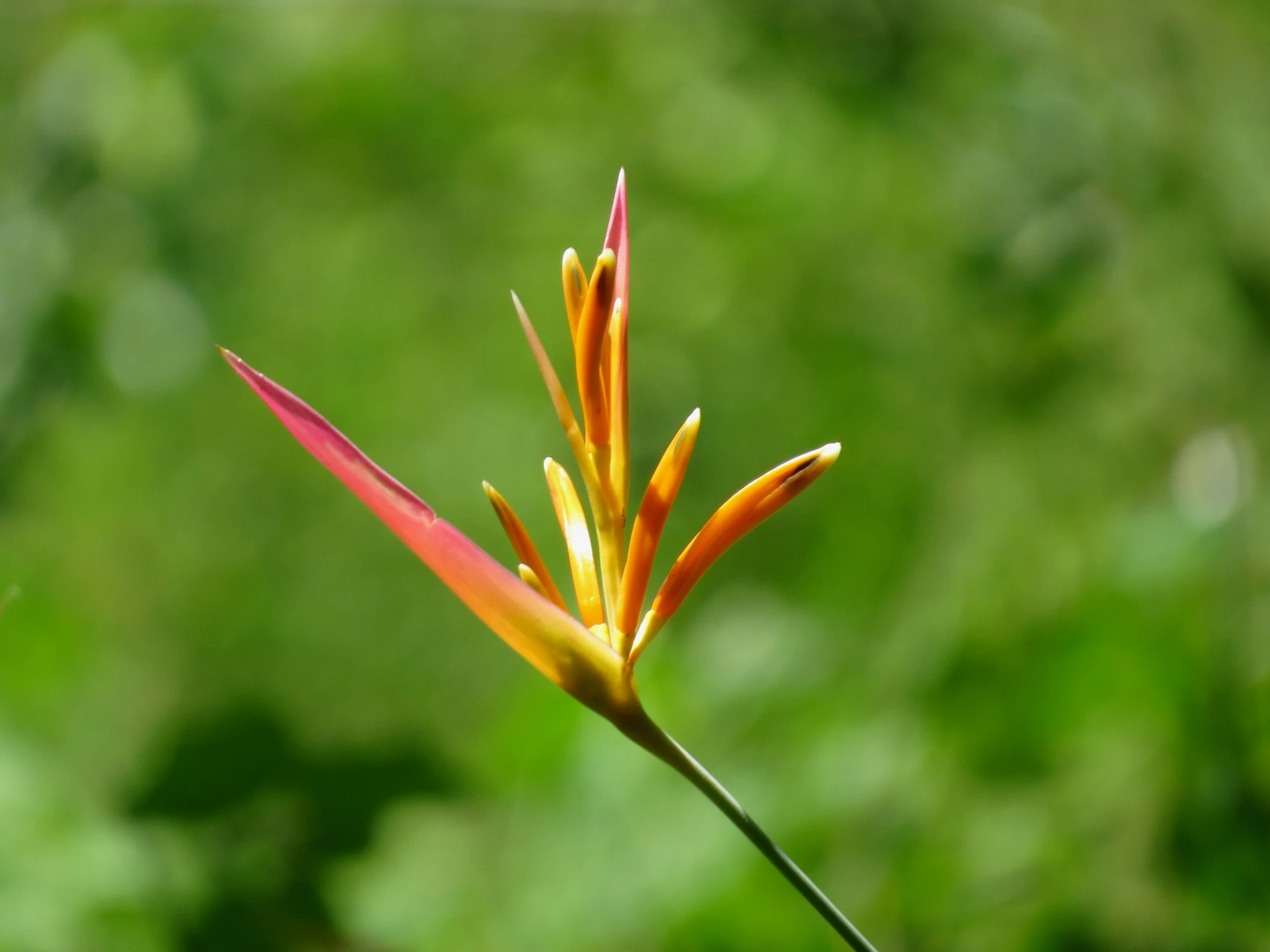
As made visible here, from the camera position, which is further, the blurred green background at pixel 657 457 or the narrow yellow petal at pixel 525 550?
the blurred green background at pixel 657 457

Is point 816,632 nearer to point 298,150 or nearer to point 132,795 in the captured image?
point 132,795

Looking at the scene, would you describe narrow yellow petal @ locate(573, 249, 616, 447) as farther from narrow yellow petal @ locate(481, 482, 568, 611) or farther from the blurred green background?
the blurred green background

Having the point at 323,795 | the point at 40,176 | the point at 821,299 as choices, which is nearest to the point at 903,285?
the point at 821,299

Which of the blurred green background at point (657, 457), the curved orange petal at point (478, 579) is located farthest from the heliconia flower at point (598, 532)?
the blurred green background at point (657, 457)

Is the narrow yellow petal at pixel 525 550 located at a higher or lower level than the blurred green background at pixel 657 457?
lower

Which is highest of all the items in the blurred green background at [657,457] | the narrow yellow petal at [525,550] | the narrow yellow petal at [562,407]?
the blurred green background at [657,457]

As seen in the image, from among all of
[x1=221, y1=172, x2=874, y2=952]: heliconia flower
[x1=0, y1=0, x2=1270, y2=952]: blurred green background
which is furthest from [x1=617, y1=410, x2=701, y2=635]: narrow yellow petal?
[x1=0, y1=0, x2=1270, y2=952]: blurred green background

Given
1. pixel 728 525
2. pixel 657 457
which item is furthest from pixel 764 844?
pixel 657 457

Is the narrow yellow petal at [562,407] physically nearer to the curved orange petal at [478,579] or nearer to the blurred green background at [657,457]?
the curved orange petal at [478,579]

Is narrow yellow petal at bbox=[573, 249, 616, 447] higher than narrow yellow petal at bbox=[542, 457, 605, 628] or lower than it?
higher
